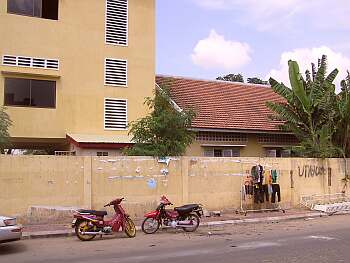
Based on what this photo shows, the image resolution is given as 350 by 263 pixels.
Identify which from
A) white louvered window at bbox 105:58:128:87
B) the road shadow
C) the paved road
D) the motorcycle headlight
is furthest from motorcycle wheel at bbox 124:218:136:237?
white louvered window at bbox 105:58:128:87

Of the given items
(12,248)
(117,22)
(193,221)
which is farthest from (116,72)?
(12,248)

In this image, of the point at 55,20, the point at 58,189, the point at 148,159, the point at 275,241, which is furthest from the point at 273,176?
the point at 55,20

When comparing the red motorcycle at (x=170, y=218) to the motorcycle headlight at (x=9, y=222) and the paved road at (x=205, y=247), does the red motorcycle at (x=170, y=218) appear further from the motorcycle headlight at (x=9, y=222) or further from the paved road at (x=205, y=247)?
the motorcycle headlight at (x=9, y=222)

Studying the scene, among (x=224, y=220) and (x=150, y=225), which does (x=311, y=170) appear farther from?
(x=150, y=225)

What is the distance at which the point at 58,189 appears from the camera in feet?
49.5

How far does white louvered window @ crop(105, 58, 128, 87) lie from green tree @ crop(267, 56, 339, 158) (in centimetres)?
704

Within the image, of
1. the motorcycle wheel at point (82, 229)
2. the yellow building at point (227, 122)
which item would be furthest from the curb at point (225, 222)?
the yellow building at point (227, 122)

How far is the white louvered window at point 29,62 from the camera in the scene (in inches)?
793

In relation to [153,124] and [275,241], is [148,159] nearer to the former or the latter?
[153,124]

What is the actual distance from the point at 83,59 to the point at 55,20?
7.05 ft

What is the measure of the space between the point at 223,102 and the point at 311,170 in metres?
6.17

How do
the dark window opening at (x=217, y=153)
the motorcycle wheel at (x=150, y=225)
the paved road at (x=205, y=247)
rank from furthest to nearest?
the dark window opening at (x=217, y=153), the motorcycle wheel at (x=150, y=225), the paved road at (x=205, y=247)

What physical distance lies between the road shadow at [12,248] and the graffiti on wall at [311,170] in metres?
12.7

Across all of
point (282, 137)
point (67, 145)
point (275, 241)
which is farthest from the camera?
point (282, 137)
